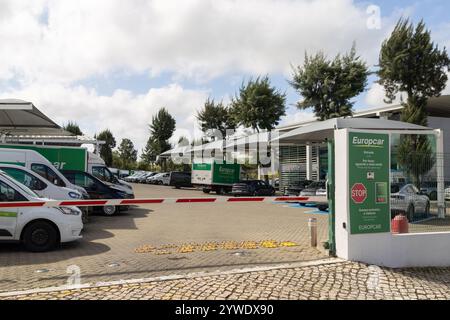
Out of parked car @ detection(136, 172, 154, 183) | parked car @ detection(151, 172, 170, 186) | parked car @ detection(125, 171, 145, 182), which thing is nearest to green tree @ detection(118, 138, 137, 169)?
parked car @ detection(125, 171, 145, 182)

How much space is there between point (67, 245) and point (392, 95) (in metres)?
21.7

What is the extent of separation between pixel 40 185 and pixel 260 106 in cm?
2727

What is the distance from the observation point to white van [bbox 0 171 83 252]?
8.43m

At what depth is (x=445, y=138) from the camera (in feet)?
109

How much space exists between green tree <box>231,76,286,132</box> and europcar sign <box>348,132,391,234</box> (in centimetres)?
2943

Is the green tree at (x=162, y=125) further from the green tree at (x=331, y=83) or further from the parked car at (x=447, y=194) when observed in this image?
the parked car at (x=447, y=194)

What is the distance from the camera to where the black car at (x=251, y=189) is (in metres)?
28.1

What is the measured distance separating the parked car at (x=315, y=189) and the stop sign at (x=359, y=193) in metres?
12.7

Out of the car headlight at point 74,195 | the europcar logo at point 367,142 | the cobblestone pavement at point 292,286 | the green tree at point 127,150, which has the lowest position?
the cobblestone pavement at point 292,286

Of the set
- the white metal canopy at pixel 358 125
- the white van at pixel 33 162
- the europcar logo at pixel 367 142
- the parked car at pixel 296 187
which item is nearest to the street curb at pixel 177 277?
the europcar logo at pixel 367 142

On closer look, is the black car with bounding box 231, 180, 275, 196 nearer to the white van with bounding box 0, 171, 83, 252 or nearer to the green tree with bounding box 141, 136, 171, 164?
the white van with bounding box 0, 171, 83, 252

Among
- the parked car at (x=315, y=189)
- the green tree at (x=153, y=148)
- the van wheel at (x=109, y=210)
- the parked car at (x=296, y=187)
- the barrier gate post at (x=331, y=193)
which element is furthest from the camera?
the green tree at (x=153, y=148)
